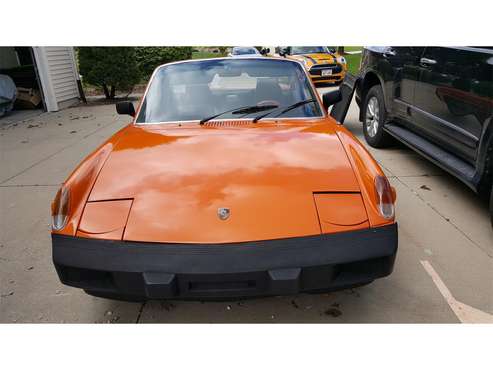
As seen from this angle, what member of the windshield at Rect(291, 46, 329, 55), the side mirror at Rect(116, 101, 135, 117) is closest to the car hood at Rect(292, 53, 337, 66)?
the windshield at Rect(291, 46, 329, 55)

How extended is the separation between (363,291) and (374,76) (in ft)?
13.9

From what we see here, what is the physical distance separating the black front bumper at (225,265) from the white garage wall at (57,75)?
33.5 feet

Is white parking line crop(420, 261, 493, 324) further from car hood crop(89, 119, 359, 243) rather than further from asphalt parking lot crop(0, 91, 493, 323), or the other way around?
car hood crop(89, 119, 359, 243)

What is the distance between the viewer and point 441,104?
372 centimetres

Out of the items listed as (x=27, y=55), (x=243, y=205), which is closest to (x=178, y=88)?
(x=243, y=205)

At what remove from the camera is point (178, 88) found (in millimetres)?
3021

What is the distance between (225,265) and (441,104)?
3.13 m

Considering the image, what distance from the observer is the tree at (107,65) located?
1139 centimetres

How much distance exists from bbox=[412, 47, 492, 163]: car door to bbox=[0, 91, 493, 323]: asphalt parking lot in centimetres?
62

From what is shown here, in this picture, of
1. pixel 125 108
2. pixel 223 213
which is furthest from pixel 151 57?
pixel 223 213

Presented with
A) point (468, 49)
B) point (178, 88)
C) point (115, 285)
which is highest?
point (468, 49)

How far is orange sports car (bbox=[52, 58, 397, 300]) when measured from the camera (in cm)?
174

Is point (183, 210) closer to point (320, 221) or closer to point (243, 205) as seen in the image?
point (243, 205)

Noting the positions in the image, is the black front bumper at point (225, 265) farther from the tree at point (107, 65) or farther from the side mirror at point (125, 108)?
the tree at point (107, 65)
